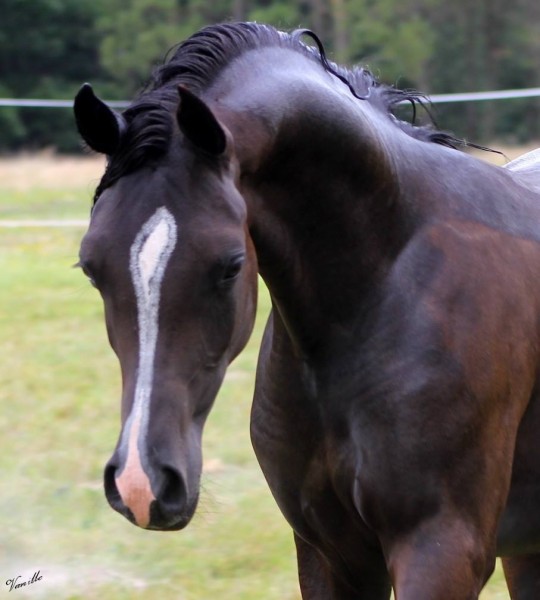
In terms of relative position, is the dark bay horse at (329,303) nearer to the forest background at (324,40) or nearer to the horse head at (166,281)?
the horse head at (166,281)

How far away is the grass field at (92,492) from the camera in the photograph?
4250 mm

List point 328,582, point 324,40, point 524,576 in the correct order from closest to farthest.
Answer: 1. point 328,582
2. point 524,576
3. point 324,40

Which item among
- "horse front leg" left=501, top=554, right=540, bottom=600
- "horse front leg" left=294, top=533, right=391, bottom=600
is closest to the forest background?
"horse front leg" left=501, top=554, right=540, bottom=600

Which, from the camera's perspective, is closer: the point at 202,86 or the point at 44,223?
the point at 202,86

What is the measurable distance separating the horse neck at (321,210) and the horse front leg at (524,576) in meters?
1.25

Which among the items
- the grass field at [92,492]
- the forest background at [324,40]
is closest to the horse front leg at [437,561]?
the grass field at [92,492]

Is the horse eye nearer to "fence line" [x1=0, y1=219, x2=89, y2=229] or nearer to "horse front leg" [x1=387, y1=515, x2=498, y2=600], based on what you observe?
"horse front leg" [x1=387, y1=515, x2=498, y2=600]

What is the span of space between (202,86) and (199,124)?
0.85 ft

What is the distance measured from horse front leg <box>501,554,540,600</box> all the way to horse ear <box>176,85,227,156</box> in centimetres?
183

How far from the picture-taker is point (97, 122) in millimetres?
2129

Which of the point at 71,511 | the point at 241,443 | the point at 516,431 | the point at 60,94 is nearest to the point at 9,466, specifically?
the point at 71,511

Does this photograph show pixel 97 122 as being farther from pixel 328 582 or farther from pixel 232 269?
pixel 328 582

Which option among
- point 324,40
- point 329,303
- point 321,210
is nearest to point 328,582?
point 329,303

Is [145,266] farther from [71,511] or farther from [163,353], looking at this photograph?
[71,511]
